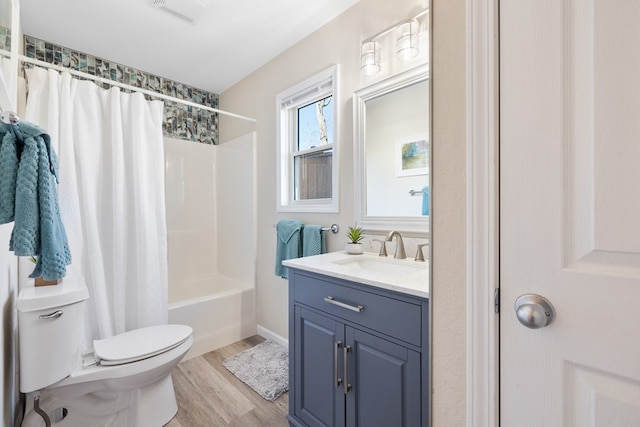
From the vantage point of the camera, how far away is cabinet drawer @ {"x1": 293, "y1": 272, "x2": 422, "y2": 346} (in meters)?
0.95

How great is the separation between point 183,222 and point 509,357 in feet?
9.65

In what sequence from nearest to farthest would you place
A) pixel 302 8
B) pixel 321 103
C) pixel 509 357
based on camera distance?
pixel 509 357
pixel 302 8
pixel 321 103

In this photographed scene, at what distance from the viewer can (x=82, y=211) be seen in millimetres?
1710

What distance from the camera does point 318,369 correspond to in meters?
1.27

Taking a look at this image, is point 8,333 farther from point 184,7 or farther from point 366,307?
point 184,7

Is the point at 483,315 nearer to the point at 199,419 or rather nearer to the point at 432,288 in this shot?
the point at 432,288

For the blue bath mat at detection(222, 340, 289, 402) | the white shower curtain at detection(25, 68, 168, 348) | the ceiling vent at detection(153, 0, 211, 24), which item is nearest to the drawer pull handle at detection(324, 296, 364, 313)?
the blue bath mat at detection(222, 340, 289, 402)

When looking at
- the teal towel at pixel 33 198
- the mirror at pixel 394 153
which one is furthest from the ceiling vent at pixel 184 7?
the teal towel at pixel 33 198

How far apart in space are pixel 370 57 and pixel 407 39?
232mm

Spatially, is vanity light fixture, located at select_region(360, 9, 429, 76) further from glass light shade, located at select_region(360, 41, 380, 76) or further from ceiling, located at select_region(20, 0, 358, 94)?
ceiling, located at select_region(20, 0, 358, 94)

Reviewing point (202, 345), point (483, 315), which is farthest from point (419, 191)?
point (202, 345)

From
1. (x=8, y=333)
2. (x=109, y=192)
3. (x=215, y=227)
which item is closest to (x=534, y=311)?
(x=8, y=333)

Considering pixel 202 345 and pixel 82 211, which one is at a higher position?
pixel 82 211

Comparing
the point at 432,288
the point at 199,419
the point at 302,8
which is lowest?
the point at 199,419
